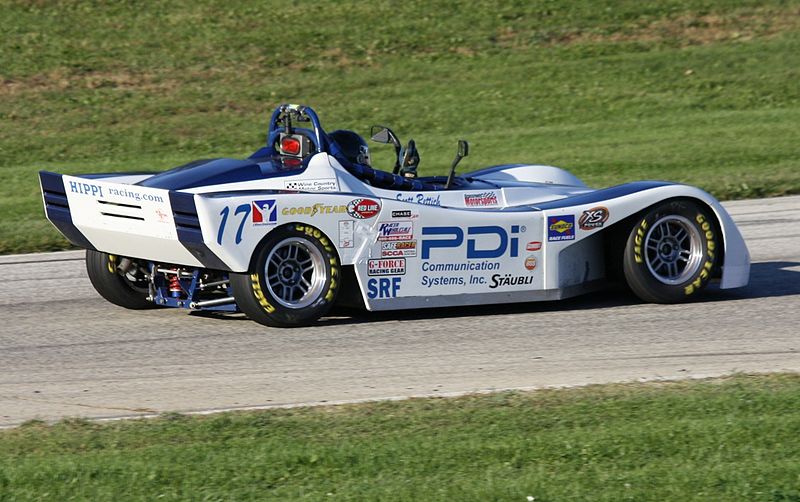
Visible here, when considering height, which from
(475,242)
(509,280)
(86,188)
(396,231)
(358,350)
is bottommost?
(358,350)

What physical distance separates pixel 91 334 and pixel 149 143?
429 inches

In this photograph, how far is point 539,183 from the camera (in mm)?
11031

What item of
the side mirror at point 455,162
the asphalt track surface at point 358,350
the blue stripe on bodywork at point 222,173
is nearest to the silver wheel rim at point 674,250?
the asphalt track surface at point 358,350

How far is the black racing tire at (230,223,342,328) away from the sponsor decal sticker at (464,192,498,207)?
1464 millimetres

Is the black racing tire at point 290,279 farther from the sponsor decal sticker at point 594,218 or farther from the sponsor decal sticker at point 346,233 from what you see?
the sponsor decal sticker at point 594,218

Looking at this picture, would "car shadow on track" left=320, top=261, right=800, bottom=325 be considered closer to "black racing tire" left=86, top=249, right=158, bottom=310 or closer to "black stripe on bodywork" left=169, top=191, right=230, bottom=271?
"black stripe on bodywork" left=169, top=191, right=230, bottom=271

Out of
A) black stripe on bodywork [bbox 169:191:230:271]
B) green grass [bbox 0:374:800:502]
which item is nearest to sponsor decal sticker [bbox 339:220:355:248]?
black stripe on bodywork [bbox 169:191:230:271]

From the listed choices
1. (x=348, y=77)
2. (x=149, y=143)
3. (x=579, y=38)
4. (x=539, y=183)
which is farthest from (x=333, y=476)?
(x=579, y=38)

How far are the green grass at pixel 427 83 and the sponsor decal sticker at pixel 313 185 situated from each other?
16.0 ft

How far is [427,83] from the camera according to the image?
2347 centimetres

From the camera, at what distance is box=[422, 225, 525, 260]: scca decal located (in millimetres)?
9055

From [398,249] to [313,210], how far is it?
27.2 inches

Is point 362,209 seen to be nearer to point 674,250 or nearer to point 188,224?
point 188,224

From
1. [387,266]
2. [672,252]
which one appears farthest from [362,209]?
[672,252]
